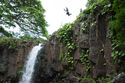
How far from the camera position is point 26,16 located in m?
12.8

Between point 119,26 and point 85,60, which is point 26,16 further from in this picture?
point 119,26

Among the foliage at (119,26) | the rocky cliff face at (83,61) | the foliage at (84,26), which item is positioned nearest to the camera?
the foliage at (119,26)

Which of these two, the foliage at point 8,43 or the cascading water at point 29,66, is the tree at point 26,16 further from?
the cascading water at point 29,66

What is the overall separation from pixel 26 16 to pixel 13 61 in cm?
524

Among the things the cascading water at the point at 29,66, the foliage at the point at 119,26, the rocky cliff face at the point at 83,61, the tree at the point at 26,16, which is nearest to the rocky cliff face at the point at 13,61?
the cascading water at the point at 29,66

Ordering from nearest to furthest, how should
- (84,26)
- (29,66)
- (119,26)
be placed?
1. (119,26)
2. (84,26)
3. (29,66)

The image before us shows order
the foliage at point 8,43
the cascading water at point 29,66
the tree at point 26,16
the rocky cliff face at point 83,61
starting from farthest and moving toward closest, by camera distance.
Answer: the tree at point 26,16
the foliage at point 8,43
the cascading water at point 29,66
the rocky cliff face at point 83,61

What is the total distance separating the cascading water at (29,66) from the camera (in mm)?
9745

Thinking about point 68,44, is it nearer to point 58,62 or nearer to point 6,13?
point 58,62

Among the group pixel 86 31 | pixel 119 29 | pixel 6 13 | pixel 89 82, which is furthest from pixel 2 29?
pixel 119 29

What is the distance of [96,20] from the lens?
5496 mm

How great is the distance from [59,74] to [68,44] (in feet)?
7.72

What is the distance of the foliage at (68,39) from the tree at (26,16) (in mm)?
5540

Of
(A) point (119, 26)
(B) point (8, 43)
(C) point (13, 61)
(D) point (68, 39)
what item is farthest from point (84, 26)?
(B) point (8, 43)
